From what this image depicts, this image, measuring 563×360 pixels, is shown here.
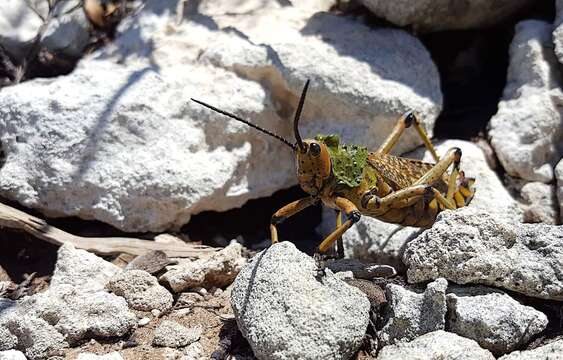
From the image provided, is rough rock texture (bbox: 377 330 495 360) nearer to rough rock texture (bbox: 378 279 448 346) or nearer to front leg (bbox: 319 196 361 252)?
rough rock texture (bbox: 378 279 448 346)

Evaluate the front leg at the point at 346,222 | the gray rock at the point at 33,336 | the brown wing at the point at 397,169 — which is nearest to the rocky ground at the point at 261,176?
the gray rock at the point at 33,336

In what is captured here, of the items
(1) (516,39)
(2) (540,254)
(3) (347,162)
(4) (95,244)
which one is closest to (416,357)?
(2) (540,254)

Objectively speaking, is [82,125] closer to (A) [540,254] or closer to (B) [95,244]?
(B) [95,244]

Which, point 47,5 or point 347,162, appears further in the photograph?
point 47,5

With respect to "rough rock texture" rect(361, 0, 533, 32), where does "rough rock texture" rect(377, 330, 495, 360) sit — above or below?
below

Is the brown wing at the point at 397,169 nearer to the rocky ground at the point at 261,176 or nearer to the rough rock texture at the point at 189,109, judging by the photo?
the rocky ground at the point at 261,176

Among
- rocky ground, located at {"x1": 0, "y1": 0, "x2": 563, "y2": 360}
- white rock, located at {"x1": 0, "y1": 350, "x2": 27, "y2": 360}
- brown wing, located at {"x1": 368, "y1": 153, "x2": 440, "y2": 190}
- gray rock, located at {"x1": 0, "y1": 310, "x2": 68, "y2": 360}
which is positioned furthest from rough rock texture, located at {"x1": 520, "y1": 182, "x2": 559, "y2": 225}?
white rock, located at {"x1": 0, "y1": 350, "x2": 27, "y2": 360}
